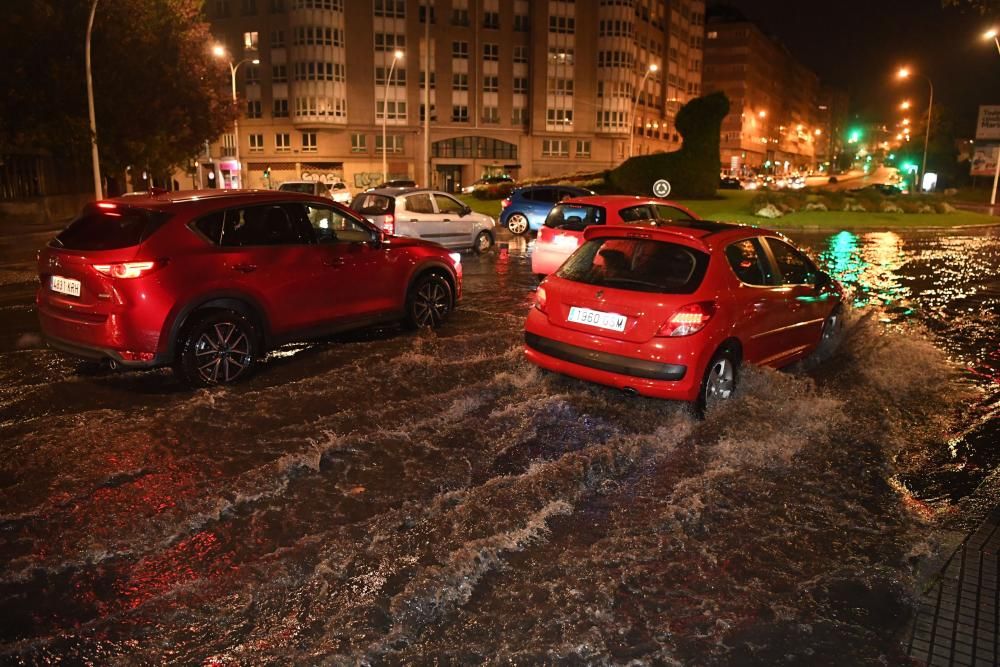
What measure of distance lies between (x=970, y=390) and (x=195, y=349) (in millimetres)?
7630

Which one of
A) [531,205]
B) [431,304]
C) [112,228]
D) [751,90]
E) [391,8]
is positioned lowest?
[431,304]

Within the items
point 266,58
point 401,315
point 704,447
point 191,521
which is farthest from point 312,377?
point 266,58

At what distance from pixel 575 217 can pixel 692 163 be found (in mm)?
29856

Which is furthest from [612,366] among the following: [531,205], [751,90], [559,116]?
[751,90]

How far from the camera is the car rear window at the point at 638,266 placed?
6.49 m

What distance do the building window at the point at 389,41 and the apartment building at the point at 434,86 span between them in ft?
0.39

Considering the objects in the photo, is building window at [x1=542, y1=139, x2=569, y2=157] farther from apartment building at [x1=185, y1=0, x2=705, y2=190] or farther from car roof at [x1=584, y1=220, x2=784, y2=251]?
car roof at [x1=584, y1=220, x2=784, y2=251]

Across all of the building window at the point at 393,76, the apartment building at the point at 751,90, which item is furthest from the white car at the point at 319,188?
the apartment building at the point at 751,90

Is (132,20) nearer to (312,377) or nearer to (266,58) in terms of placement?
(312,377)

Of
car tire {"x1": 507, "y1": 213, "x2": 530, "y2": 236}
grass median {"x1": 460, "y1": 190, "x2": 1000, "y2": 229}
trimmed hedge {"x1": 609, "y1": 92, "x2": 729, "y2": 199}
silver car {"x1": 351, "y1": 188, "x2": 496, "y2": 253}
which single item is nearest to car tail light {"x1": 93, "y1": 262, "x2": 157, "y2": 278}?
silver car {"x1": 351, "y1": 188, "x2": 496, "y2": 253}

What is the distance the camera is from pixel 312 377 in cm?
780

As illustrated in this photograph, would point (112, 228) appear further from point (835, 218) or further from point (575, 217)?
point (835, 218)

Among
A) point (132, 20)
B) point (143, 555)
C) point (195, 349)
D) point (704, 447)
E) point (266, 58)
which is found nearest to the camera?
point (143, 555)

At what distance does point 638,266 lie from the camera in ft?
22.2
